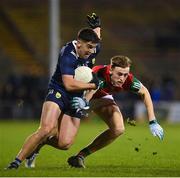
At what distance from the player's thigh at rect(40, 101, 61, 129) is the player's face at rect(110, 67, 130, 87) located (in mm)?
855

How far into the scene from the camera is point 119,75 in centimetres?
952

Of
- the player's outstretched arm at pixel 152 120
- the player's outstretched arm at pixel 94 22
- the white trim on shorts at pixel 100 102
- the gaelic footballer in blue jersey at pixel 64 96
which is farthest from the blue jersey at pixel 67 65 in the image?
the player's outstretched arm at pixel 152 120

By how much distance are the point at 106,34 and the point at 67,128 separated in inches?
952

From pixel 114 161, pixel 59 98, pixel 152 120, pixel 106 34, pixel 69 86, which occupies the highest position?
pixel 69 86

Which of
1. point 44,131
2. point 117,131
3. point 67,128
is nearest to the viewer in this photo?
point 44,131

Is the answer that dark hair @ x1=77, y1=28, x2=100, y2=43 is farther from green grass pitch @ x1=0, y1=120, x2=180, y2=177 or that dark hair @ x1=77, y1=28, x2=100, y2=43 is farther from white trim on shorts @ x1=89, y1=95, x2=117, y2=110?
green grass pitch @ x1=0, y1=120, x2=180, y2=177

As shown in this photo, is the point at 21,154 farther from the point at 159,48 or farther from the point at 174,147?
the point at 159,48

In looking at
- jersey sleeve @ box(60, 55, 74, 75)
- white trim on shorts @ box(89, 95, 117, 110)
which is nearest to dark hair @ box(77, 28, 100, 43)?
jersey sleeve @ box(60, 55, 74, 75)

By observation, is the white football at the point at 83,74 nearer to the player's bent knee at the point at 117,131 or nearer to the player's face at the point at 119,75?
the player's face at the point at 119,75

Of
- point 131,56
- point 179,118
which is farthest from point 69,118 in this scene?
point 131,56

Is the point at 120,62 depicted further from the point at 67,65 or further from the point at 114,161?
the point at 114,161

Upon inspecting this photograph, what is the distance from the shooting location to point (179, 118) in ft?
88.4

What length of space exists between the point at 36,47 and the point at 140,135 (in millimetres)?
16013

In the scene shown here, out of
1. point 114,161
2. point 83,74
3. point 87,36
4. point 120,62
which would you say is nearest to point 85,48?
point 87,36
